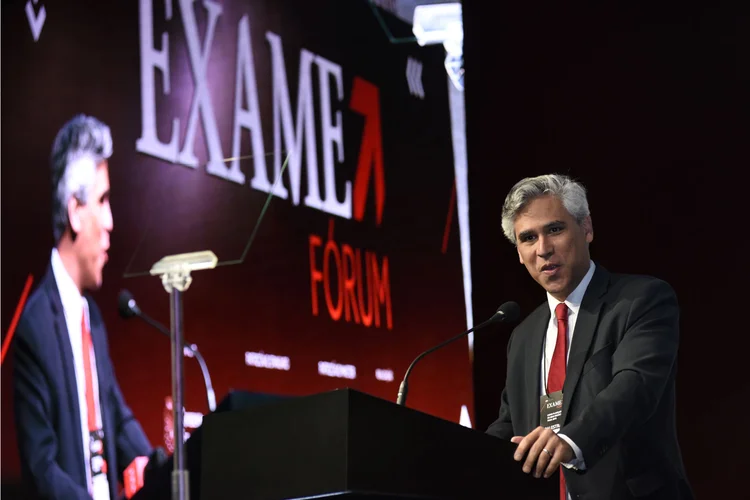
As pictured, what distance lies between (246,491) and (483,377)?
3.54m

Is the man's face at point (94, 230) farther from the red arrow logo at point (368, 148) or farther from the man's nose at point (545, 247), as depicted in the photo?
the man's nose at point (545, 247)

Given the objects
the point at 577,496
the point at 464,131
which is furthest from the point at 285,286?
the point at 577,496

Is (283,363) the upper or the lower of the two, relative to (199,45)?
lower

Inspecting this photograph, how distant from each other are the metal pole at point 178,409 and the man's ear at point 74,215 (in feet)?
5.78

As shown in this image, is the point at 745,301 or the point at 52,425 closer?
the point at 52,425

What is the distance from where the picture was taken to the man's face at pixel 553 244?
8.74ft

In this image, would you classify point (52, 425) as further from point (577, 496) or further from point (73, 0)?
point (577, 496)

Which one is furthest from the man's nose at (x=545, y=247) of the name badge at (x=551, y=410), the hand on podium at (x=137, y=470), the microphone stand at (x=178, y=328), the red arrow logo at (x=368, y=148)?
the red arrow logo at (x=368, y=148)

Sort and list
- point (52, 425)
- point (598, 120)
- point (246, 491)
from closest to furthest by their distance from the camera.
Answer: point (246, 491)
point (52, 425)
point (598, 120)

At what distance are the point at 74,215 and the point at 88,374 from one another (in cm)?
59

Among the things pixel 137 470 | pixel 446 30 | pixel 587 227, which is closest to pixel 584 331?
pixel 587 227

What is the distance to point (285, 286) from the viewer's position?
4.69 m

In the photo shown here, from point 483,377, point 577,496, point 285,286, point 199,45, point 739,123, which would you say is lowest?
point 577,496

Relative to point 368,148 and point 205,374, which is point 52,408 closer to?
point 205,374
